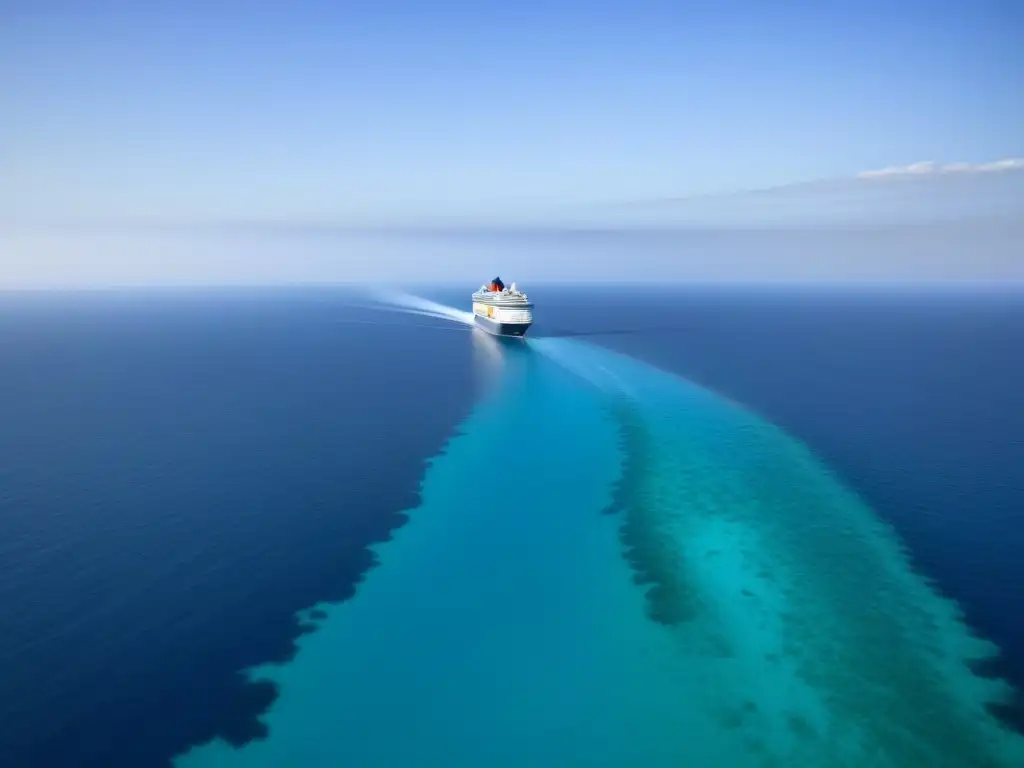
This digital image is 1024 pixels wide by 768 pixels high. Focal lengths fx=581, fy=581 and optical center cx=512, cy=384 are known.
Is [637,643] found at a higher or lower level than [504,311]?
lower

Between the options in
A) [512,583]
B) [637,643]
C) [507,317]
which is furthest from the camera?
[507,317]

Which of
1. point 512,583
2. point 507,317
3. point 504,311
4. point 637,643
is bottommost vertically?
point 637,643

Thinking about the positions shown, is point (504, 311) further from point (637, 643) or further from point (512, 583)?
point (637, 643)

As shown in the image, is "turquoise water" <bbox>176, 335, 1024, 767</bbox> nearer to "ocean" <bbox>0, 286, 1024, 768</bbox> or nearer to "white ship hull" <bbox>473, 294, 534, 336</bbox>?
"ocean" <bbox>0, 286, 1024, 768</bbox>

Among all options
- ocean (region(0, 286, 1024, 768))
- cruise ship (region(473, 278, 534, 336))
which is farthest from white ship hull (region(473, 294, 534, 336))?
ocean (region(0, 286, 1024, 768))

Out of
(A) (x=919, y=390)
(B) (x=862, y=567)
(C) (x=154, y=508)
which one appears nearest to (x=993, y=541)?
(B) (x=862, y=567)

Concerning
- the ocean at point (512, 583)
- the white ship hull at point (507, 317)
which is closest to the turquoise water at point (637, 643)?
the ocean at point (512, 583)

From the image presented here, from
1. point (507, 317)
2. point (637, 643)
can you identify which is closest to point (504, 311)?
point (507, 317)

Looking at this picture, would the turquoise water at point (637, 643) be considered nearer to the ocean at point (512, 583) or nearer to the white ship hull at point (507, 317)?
the ocean at point (512, 583)
